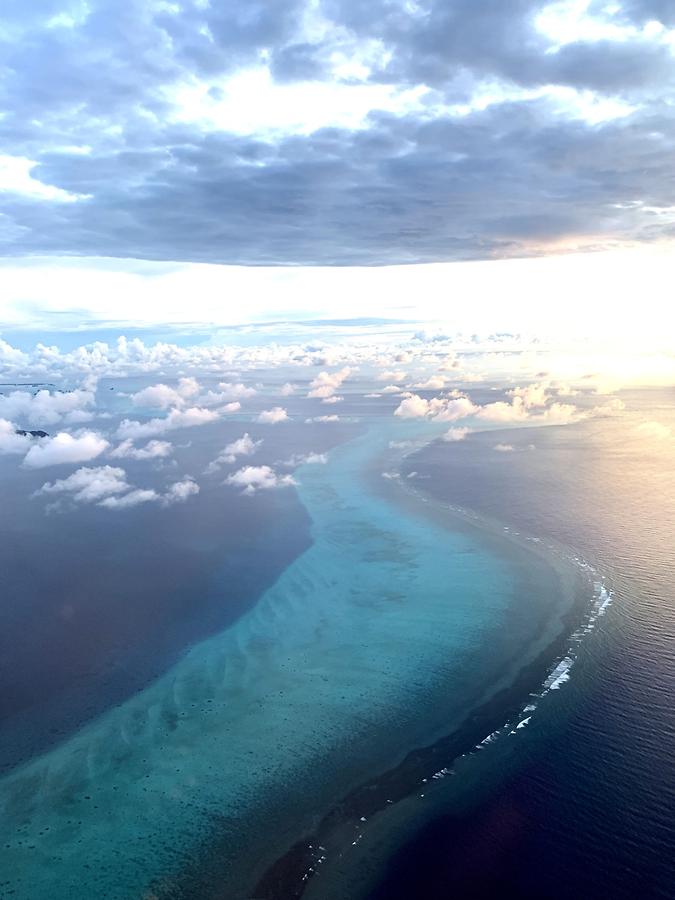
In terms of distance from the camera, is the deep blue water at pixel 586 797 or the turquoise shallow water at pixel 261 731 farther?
the turquoise shallow water at pixel 261 731

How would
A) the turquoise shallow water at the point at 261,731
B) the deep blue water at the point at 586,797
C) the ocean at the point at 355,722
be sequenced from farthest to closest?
the turquoise shallow water at the point at 261,731 < the ocean at the point at 355,722 < the deep blue water at the point at 586,797

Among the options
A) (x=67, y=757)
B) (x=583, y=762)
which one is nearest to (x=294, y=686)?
(x=67, y=757)

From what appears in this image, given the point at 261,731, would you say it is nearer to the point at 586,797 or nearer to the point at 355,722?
the point at 355,722

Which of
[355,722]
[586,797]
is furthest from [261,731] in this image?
[586,797]

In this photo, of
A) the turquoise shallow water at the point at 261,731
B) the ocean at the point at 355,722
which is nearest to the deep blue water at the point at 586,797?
the ocean at the point at 355,722

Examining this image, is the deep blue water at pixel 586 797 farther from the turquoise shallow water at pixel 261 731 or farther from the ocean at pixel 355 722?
the turquoise shallow water at pixel 261 731

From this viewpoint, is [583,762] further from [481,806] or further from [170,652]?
[170,652]
